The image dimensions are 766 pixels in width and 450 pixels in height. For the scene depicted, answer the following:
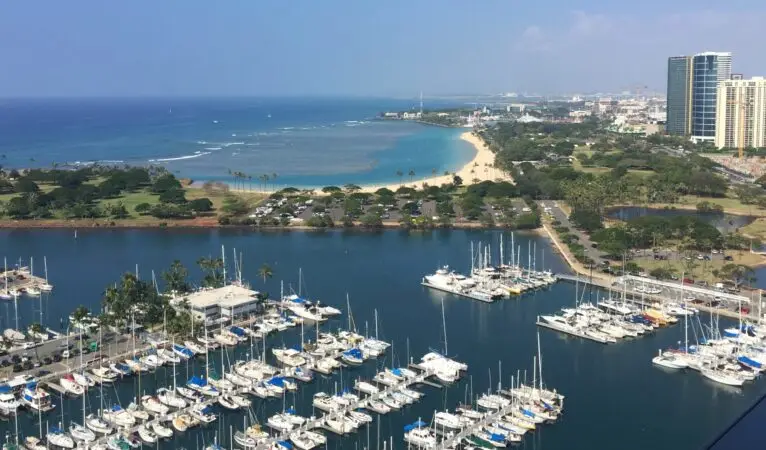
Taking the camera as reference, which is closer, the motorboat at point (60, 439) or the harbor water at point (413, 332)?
the motorboat at point (60, 439)

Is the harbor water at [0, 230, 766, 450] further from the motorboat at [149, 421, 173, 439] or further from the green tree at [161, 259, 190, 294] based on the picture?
the green tree at [161, 259, 190, 294]

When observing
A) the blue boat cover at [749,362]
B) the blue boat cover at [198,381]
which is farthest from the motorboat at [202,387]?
the blue boat cover at [749,362]

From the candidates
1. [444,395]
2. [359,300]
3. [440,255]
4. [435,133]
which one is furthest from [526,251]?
[435,133]

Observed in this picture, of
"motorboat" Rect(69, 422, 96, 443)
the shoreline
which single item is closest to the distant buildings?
the shoreline

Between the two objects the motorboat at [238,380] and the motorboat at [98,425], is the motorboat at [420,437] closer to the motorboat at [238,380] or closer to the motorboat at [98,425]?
the motorboat at [238,380]

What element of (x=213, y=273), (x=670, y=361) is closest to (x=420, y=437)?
(x=670, y=361)

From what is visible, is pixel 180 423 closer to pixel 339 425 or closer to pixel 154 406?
pixel 154 406
